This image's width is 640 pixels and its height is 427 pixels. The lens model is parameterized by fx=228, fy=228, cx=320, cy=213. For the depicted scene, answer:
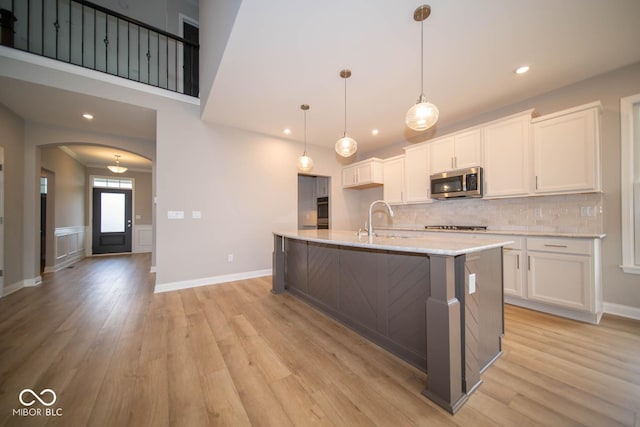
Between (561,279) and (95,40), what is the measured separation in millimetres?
6917

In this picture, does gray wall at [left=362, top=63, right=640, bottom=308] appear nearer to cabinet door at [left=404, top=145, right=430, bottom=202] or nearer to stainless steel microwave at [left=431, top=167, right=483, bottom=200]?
stainless steel microwave at [left=431, top=167, right=483, bottom=200]

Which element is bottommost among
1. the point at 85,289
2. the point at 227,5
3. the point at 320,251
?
the point at 85,289

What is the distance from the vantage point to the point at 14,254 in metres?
3.52

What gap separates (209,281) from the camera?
387cm

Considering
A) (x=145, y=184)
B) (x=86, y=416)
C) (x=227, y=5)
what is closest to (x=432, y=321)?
(x=86, y=416)

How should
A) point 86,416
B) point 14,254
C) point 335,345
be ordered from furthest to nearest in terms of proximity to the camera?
1. point 14,254
2. point 335,345
3. point 86,416

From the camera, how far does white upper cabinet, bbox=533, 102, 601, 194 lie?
2478mm

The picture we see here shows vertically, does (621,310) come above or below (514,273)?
below

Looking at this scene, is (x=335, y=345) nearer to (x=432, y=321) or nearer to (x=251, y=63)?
(x=432, y=321)

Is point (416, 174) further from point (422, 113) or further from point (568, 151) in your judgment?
point (422, 113)

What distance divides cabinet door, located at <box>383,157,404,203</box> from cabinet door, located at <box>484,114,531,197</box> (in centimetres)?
151

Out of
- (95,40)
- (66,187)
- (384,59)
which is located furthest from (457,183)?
(66,187)

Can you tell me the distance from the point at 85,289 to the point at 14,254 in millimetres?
1145

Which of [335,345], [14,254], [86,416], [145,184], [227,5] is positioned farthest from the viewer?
[145,184]
